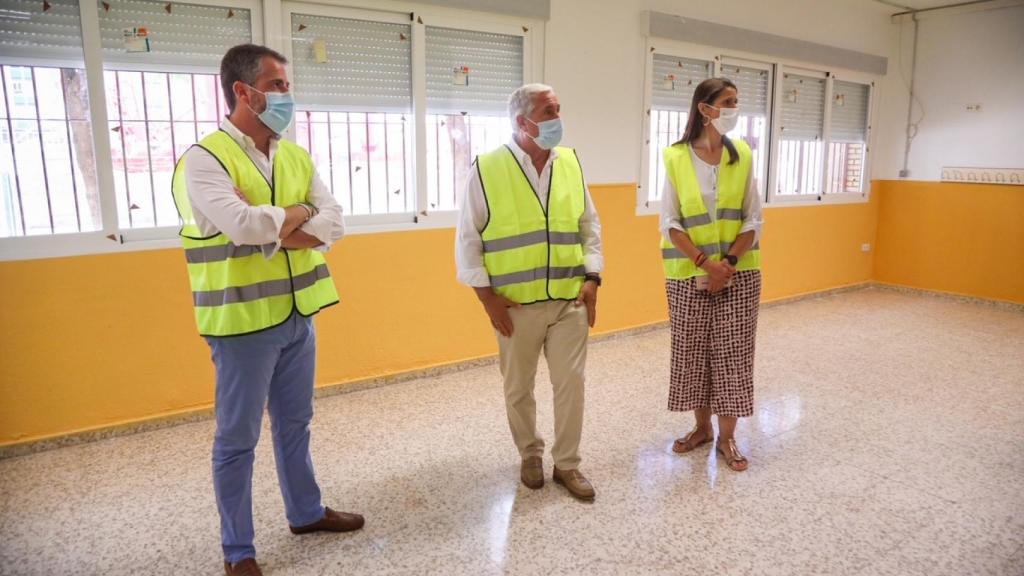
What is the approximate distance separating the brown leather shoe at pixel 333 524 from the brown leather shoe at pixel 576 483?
31.1 inches

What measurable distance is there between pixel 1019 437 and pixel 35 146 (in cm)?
473

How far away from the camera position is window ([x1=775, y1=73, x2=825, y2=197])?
5.94 m

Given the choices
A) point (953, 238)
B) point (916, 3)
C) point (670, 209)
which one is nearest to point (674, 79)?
point (670, 209)

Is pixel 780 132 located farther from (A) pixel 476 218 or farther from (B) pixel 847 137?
(A) pixel 476 218

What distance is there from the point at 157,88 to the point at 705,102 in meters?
2.52

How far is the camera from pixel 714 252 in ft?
9.07

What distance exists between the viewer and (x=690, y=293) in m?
2.84

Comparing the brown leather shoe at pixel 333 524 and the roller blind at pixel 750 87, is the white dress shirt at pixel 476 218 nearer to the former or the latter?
the brown leather shoe at pixel 333 524

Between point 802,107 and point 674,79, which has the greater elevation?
point 674,79

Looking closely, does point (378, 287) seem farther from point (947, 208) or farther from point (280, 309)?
point (947, 208)

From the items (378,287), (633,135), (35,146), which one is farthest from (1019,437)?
(35,146)

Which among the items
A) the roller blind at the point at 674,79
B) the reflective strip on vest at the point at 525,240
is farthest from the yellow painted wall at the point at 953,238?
the reflective strip on vest at the point at 525,240

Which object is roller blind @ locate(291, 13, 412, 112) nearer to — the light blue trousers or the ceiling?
the light blue trousers

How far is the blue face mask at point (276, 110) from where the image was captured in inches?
78.1
